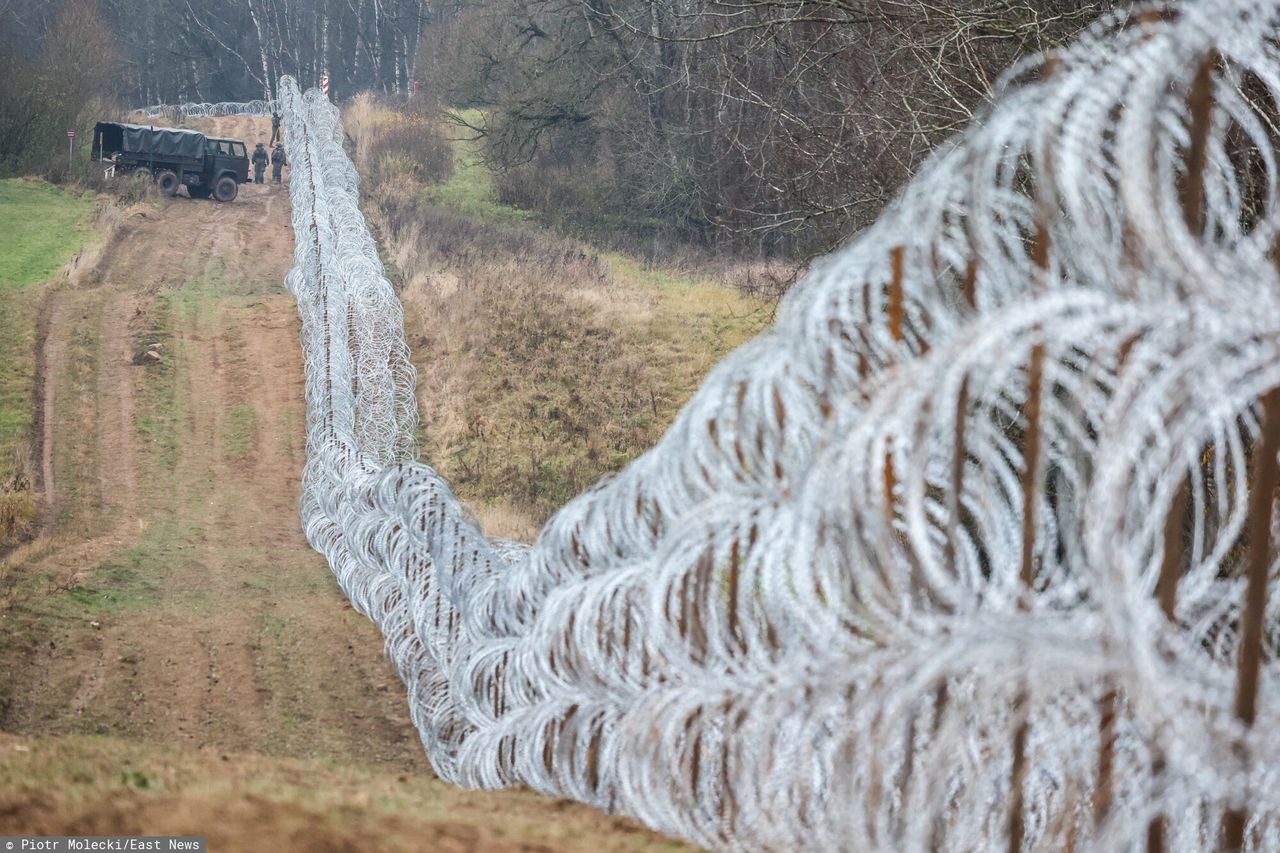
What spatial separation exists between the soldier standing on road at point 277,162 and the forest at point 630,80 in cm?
461

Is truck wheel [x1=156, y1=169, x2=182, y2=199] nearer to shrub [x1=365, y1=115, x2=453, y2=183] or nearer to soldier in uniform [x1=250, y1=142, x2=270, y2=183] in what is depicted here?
soldier in uniform [x1=250, y1=142, x2=270, y2=183]

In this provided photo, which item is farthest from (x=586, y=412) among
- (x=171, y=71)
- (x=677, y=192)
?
(x=171, y=71)

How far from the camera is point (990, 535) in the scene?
10.2 feet

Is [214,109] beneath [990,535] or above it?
above

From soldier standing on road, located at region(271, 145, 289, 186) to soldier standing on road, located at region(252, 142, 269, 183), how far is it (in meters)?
0.25

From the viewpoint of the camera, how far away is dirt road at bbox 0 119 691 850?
5.21m

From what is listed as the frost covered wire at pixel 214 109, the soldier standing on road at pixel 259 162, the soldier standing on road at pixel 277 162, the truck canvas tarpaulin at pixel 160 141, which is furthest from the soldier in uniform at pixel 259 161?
the frost covered wire at pixel 214 109

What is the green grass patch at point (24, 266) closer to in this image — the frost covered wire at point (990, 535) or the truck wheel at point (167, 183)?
the truck wheel at point (167, 183)

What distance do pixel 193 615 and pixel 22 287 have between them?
514 inches

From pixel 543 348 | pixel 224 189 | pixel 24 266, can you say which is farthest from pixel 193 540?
pixel 224 189

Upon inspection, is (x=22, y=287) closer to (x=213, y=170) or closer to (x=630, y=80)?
(x=213, y=170)

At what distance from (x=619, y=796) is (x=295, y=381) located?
52.0 feet

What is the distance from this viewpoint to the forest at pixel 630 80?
40.8 feet

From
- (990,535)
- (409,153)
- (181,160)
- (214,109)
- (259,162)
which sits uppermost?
(214,109)
